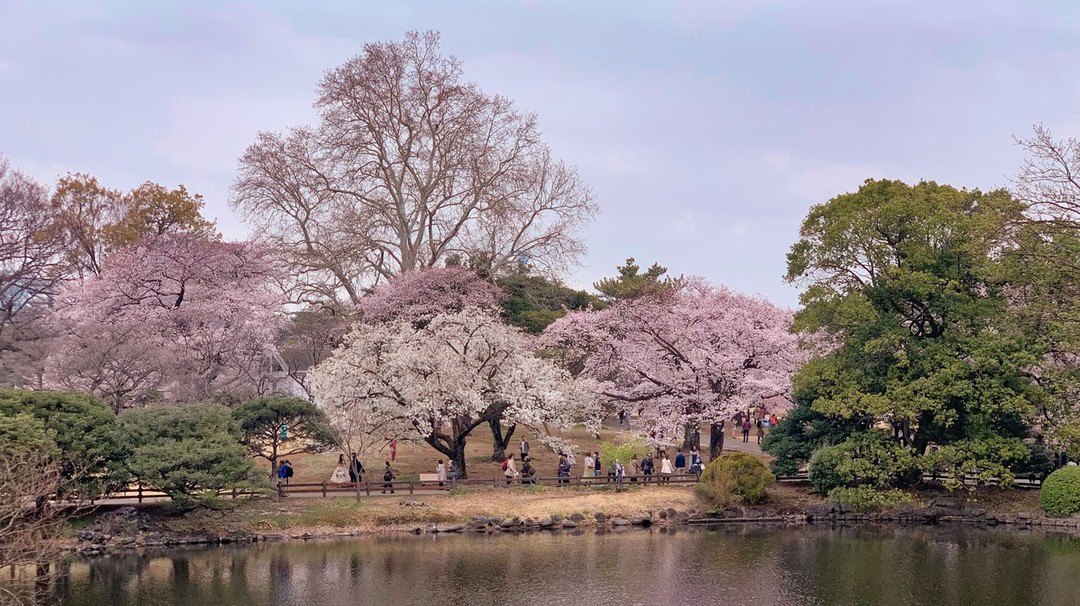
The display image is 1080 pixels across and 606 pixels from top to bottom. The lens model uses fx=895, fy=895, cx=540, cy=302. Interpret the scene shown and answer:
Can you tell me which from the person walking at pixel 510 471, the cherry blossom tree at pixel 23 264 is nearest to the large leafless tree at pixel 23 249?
the cherry blossom tree at pixel 23 264

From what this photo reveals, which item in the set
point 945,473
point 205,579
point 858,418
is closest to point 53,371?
point 205,579

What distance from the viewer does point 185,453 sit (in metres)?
30.4

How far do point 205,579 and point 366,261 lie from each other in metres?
25.6

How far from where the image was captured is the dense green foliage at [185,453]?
99.4 ft

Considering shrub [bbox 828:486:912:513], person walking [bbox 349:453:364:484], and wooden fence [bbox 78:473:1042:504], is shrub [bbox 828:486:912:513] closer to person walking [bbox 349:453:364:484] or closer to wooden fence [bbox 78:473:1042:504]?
wooden fence [bbox 78:473:1042:504]

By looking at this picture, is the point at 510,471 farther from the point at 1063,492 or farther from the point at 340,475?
the point at 1063,492

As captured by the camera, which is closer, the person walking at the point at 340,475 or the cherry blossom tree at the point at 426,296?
the person walking at the point at 340,475

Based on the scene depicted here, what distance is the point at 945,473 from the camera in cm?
3644

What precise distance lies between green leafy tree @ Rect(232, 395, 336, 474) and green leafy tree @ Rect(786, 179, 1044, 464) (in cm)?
1935

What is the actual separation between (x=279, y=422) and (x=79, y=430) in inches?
286

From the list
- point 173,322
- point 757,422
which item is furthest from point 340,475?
point 757,422

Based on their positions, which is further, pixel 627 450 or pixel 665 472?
pixel 665 472

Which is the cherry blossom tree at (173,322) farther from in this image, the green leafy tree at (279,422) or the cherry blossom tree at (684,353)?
the cherry blossom tree at (684,353)

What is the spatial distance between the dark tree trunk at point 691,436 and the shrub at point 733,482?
621 centimetres
